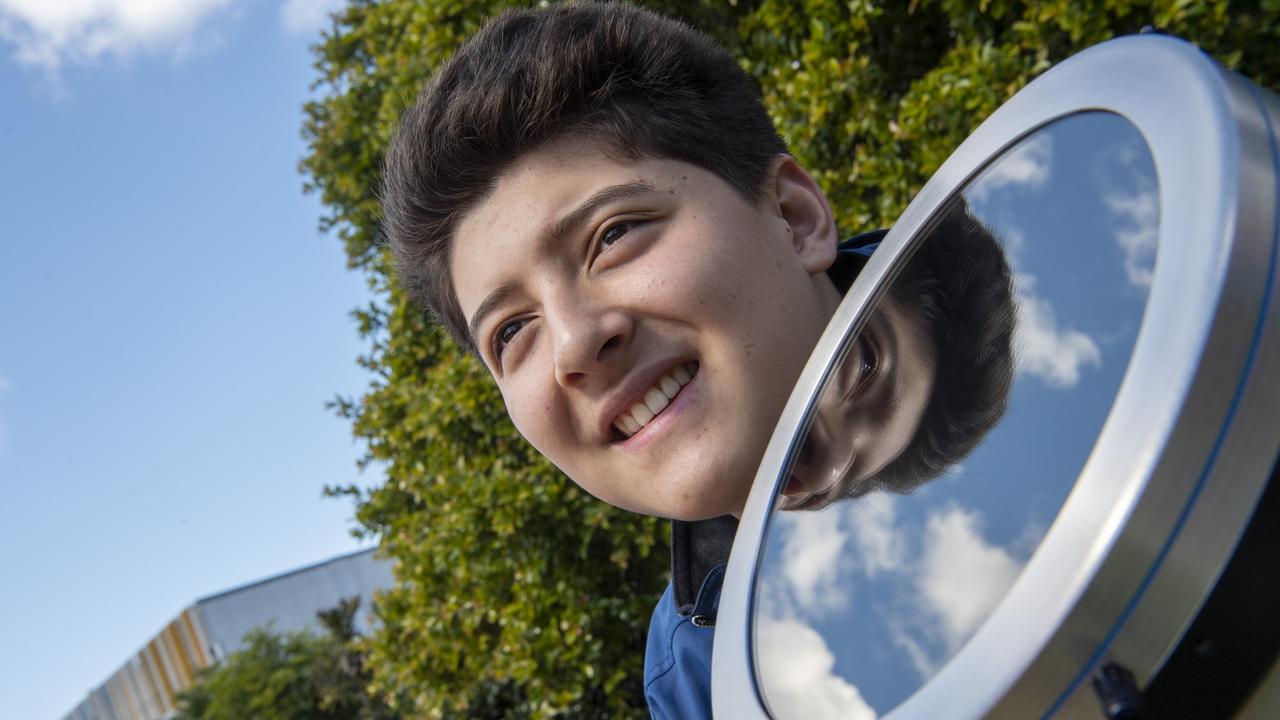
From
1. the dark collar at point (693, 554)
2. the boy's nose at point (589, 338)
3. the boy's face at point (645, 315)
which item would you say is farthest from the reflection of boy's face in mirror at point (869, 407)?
the dark collar at point (693, 554)

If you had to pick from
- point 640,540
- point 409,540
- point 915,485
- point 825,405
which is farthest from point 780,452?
point 409,540

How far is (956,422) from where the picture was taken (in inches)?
33.9

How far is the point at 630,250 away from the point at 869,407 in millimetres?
410

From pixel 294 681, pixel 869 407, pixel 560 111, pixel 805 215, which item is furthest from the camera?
pixel 294 681

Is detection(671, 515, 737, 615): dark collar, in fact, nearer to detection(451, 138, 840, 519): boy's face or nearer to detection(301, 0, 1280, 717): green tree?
detection(451, 138, 840, 519): boy's face

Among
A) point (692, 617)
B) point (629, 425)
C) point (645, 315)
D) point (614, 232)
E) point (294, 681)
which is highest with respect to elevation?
point (614, 232)

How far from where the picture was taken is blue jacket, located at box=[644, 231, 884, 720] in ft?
5.63

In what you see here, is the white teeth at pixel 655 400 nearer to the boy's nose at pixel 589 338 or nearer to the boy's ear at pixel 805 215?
the boy's nose at pixel 589 338

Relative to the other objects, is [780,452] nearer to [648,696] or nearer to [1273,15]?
[648,696]

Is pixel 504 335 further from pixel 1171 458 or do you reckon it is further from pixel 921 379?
pixel 1171 458

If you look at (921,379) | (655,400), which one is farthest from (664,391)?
(921,379)

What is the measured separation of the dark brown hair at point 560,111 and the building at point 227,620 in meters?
15.5

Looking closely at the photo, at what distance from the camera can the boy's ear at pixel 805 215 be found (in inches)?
59.1

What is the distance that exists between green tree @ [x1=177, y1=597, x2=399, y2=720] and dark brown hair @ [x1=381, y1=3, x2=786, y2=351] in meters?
10.3
